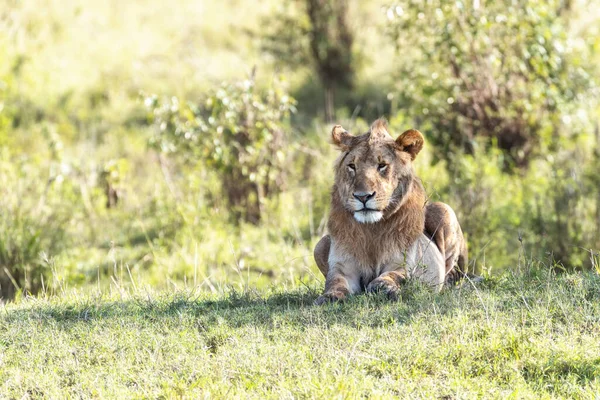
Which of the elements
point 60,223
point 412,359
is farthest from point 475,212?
point 412,359

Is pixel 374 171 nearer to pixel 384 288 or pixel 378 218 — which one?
pixel 378 218

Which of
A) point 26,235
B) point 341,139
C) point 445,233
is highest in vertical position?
point 341,139

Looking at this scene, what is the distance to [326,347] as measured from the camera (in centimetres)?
444

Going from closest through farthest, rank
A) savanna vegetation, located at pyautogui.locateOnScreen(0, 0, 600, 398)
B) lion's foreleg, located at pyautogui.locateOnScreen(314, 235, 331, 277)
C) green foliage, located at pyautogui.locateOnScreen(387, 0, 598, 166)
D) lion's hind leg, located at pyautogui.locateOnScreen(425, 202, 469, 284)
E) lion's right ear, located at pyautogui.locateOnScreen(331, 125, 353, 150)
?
savanna vegetation, located at pyautogui.locateOnScreen(0, 0, 600, 398) < lion's right ear, located at pyautogui.locateOnScreen(331, 125, 353, 150) < lion's hind leg, located at pyautogui.locateOnScreen(425, 202, 469, 284) < lion's foreleg, located at pyautogui.locateOnScreen(314, 235, 331, 277) < green foliage, located at pyautogui.locateOnScreen(387, 0, 598, 166)

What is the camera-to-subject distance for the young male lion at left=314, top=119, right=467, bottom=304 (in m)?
5.43

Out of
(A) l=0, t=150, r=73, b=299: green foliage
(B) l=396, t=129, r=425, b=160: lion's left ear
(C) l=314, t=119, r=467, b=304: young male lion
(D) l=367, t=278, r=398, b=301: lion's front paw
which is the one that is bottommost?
(A) l=0, t=150, r=73, b=299: green foliage

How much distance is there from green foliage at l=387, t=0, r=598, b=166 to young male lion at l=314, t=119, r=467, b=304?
5.84m

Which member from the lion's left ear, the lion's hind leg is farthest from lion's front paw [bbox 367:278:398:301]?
the lion's left ear

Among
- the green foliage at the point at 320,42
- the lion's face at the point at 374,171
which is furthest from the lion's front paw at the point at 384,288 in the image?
the green foliage at the point at 320,42

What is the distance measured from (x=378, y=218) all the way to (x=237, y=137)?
18.3 feet

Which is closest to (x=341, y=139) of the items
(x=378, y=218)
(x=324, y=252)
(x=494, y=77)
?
(x=378, y=218)

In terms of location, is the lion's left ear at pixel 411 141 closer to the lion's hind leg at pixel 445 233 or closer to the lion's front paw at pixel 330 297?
the lion's hind leg at pixel 445 233

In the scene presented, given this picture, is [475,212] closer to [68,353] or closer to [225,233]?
[225,233]

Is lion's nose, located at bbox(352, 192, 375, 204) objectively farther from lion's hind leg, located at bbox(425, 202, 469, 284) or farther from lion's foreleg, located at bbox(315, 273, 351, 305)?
lion's hind leg, located at bbox(425, 202, 469, 284)
